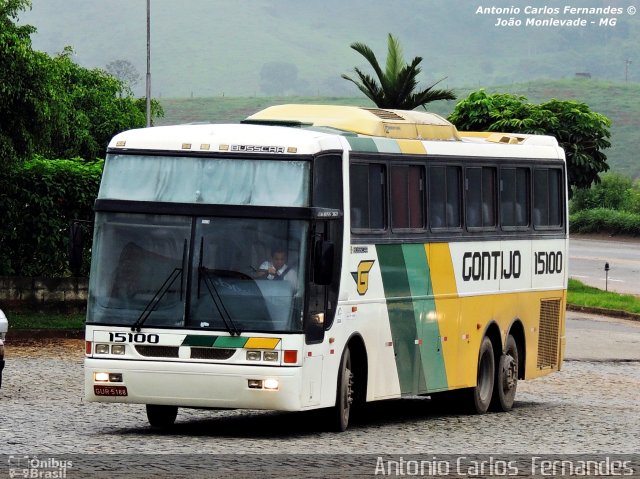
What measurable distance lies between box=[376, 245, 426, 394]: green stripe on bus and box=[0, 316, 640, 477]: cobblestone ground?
54 centimetres

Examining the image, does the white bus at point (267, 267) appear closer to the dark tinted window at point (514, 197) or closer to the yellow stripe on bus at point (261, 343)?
the yellow stripe on bus at point (261, 343)

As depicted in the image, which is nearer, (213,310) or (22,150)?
(213,310)

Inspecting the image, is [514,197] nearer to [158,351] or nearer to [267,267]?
[267,267]

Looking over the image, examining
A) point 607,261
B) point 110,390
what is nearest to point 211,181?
point 110,390

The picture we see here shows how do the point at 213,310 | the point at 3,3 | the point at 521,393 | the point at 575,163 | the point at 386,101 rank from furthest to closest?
the point at 575,163 → the point at 386,101 → the point at 3,3 → the point at 521,393 → the point at 213,310

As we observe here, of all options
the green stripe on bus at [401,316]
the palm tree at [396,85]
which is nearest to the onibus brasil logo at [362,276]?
the green stripe on bus at [401,316]

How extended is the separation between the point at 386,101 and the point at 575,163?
8.27m

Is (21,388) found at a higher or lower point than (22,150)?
lower

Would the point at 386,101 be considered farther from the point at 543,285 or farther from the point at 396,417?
the point at 396,417

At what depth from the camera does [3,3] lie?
1220 inches

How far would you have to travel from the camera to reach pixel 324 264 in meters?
15.1

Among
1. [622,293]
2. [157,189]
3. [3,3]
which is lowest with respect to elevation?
[622,293]

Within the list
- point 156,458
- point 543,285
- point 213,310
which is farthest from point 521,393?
point 156,458

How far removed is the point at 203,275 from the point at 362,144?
8.91 ft
